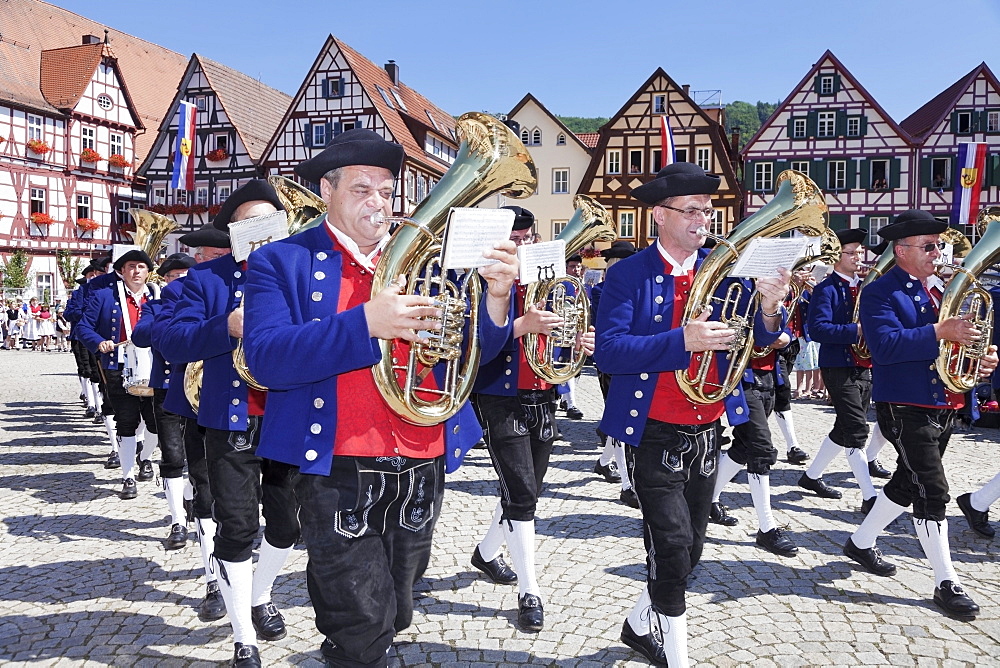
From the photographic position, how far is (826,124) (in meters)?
36.9

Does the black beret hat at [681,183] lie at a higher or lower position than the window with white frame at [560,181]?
lower

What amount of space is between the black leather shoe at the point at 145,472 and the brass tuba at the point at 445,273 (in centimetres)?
666

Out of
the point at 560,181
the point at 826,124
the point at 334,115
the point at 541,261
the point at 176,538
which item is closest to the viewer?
the point at 541,261

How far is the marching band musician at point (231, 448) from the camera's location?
13.6ft

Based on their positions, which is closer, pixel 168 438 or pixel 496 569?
pixel 496 569

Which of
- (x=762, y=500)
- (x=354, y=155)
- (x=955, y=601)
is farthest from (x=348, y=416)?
(x=762, y=500)

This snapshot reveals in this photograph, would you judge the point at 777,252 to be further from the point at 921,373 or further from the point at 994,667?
the point at 994,667

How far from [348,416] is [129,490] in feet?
19.5

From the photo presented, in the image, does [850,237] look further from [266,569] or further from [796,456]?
[266,569]

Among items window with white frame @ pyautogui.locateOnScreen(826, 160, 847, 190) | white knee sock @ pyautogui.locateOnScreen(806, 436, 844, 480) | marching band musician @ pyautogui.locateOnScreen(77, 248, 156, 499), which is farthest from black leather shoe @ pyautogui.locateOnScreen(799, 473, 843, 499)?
window with white frame @ pyautogui.locateOnScreen(826, 160, 847, 190)

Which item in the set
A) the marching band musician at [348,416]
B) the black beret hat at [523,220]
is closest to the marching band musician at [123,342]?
the black beret hat at [523,220]

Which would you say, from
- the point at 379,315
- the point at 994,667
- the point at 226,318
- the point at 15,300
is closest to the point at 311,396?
the point at 379,315

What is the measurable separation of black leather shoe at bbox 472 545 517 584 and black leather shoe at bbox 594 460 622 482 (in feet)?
10.1

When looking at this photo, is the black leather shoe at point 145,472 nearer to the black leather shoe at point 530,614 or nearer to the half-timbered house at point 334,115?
the black leather shoe at point 530,614
